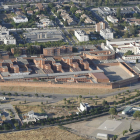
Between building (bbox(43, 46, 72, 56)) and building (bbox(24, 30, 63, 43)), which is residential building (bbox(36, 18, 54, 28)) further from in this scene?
building (bbox(43, 46, 72, 56))

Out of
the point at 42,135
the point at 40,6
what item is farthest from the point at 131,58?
the point at 40,6

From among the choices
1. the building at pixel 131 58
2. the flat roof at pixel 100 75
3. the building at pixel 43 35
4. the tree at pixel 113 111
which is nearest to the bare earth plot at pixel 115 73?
the flat roof at pixel 100 75

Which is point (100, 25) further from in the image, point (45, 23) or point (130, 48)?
Answer: point (130, 48)

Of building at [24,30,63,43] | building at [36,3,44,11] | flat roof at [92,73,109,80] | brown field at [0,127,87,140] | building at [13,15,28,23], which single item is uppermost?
building at [36,3,44,11]

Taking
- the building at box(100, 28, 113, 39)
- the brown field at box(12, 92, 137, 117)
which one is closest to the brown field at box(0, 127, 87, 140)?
the brown field at box(12, 92, 137, 117)

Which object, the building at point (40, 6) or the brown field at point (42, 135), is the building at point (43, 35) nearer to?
the building at point (40, 6)

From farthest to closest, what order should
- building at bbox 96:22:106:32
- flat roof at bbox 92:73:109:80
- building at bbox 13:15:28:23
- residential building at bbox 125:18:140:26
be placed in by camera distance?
residential building at bbox 125:18:140:26 < building at bbox 13:15:28:23 < building at bbox 96:22:106:32 < flat roof at bbox 92:73:109:80

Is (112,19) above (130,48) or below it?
above

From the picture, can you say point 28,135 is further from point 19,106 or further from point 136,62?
point 136,62

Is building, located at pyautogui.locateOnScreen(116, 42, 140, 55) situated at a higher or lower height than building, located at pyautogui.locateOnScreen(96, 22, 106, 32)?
lower

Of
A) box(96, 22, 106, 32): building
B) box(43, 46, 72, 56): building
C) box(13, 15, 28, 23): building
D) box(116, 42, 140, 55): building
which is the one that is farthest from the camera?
box(13, 15, 28, 23): building
